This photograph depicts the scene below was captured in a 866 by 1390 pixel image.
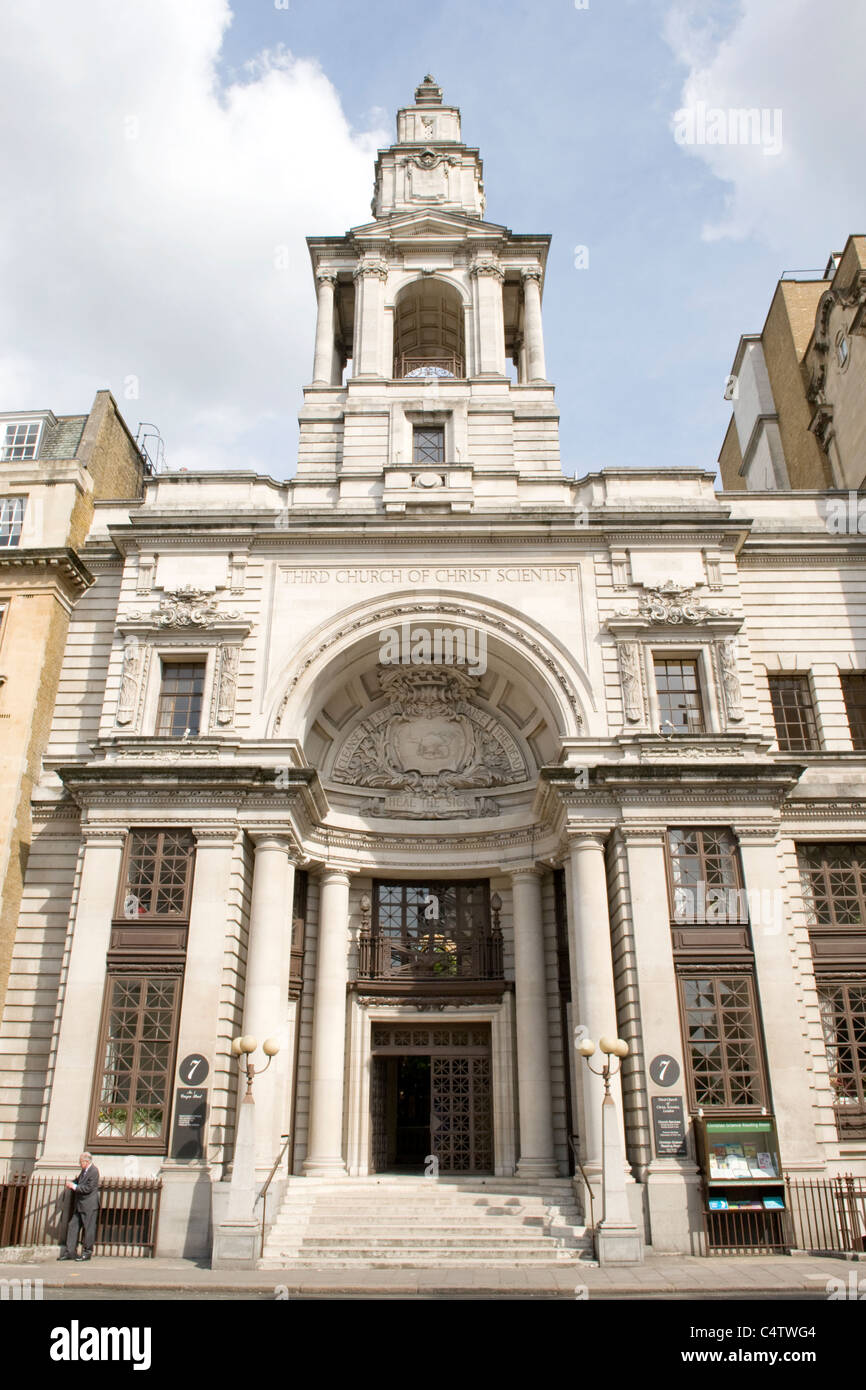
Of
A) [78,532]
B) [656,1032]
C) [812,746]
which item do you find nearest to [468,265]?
[78,532]

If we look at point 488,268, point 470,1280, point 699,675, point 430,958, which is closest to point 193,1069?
point 470,1280

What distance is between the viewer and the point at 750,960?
19.7 metres

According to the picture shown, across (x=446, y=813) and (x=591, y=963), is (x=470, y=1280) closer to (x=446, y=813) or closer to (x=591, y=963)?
(x=591, y=963)

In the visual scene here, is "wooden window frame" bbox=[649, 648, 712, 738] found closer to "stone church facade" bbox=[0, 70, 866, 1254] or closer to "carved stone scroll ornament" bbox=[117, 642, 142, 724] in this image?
"stone church facade" bbox=[0, 70, 866, 1254]

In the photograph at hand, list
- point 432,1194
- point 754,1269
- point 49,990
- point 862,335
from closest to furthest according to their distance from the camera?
point 754,1269 → point 432,1194 → point 49,990 → point 862,335

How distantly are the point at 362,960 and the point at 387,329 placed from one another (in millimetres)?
17978

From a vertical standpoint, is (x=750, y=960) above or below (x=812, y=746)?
below

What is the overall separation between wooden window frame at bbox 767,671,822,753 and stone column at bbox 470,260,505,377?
446 inches

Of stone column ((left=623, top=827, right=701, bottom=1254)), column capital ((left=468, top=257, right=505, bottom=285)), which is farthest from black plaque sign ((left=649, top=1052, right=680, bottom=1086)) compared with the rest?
column capital ((left=468, top=257, right=505, bottom=285))

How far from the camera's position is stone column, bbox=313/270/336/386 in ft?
92.8

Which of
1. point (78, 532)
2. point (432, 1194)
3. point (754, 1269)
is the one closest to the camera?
point (754, 1269)

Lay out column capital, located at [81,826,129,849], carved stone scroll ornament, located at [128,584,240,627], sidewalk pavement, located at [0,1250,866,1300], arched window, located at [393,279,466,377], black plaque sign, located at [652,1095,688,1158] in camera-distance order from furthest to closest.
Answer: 1. arched window, located at [393,279,466,377]
2. carved stone scroll ornament, located at [128,584,240,627]
3. column capital, located at [81,826,129,849]
4. black plaque sign, located at [652,1095,688,1158]
5. sidewalk pavement, located at [0,1250,866,1300]

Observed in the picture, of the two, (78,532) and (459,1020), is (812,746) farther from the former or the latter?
(78,532)

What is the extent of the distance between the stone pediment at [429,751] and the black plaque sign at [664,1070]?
802 cm
